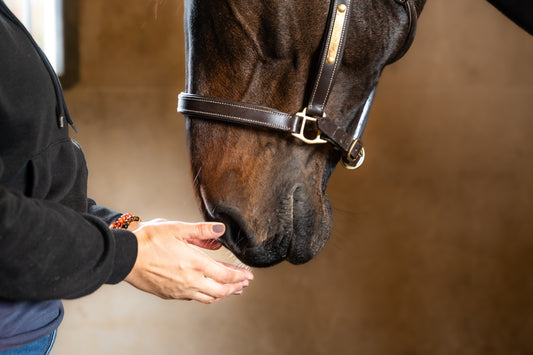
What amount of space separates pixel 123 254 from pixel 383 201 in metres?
1.96

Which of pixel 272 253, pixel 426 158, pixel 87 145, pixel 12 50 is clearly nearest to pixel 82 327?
pixel 87 145

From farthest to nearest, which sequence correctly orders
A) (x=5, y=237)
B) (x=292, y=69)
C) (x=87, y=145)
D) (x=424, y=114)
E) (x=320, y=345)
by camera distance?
(x=87, y=145), (x=320, y=345), (x=424, y=114), (x=292, y=69), (x=5, y=237)

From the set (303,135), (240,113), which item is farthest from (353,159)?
(240,113)

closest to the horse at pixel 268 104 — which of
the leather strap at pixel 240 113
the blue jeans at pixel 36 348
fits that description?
the leather strap at pixel 240 113

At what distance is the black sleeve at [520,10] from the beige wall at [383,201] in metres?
1.40

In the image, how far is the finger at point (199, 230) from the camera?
61 cm

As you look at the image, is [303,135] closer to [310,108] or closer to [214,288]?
[310,108]

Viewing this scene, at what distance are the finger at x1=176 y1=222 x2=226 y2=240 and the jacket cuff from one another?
62mm

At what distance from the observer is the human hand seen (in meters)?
0.59

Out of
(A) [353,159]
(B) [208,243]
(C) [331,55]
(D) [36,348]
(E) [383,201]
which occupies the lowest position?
(E) [383,201]

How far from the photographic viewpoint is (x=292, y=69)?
750 mm

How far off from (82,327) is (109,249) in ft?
7.78

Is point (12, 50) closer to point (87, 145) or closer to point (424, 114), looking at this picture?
point (424, 114)

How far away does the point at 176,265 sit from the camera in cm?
59
